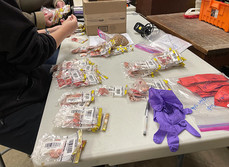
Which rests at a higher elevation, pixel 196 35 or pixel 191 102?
pixel 196 35

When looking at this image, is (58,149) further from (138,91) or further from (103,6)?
(103,6)

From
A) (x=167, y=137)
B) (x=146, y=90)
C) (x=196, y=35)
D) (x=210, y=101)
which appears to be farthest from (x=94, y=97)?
(x=196, y=35)

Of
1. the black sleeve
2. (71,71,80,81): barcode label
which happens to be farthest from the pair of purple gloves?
the black sleeve

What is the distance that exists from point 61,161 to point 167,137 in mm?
306

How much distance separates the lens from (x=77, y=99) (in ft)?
2.17

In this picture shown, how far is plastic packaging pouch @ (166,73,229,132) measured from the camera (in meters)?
0.56

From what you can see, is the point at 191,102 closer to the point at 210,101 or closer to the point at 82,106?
the point at 210,101

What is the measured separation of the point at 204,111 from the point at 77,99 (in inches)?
18.1

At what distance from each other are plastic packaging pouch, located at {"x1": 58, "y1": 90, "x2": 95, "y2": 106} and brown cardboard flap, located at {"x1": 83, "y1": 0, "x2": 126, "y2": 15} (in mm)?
732

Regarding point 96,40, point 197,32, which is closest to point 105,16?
point 96,40

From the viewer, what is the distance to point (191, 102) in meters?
0.65

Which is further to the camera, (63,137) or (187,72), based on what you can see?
(187,72)

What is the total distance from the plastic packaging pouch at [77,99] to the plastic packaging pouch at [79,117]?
0.12 ft

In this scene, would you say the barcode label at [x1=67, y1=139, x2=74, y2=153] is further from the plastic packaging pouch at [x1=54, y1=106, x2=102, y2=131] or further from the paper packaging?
the paper packaging
